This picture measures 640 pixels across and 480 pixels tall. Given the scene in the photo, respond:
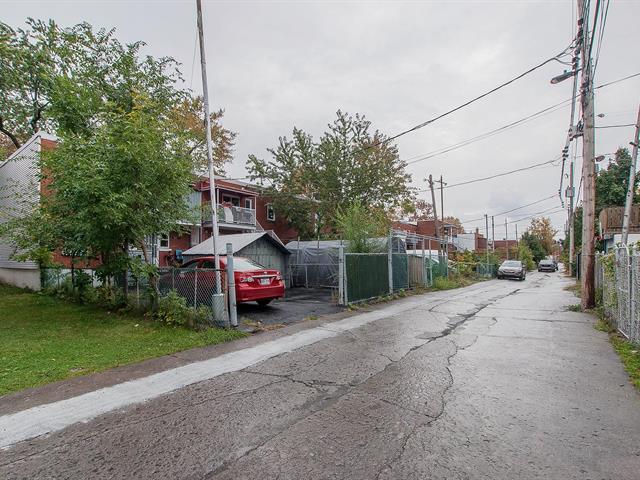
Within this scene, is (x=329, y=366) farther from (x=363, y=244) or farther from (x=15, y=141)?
(x=15, y=141)

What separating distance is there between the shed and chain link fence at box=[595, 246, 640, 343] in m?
11.8

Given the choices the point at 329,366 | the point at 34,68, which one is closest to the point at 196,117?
the point at 34,68

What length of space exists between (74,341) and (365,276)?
8.47m

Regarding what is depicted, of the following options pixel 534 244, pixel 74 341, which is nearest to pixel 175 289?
pixel 74 341

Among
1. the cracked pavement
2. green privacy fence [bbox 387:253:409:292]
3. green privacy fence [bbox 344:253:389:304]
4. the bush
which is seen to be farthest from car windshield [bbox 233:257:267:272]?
green privacy fence [bbox 387:253:409:292]

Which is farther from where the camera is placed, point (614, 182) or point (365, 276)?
point (614, 182)

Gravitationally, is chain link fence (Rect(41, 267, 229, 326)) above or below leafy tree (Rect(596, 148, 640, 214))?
below

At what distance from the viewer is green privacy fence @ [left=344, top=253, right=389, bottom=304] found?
1190 cm

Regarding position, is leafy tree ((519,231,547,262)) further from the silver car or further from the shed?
the shed

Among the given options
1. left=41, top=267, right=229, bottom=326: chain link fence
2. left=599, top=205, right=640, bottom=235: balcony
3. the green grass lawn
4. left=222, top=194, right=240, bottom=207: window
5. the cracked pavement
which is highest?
left=222, top=194, right=240, bottom=207: window

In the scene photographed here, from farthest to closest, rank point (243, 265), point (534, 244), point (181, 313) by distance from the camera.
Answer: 1. point (534, 244)
2. point (243, 265)
3. point (181, 313)

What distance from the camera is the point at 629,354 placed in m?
6.02

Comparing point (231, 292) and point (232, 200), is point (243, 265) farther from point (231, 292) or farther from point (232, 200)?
point (232, 200)

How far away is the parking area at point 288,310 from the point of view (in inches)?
377
